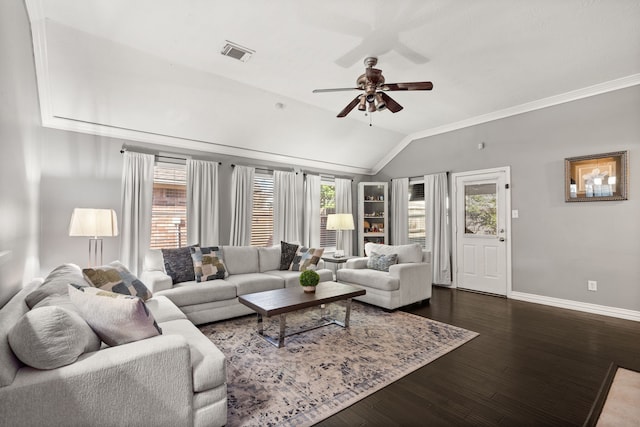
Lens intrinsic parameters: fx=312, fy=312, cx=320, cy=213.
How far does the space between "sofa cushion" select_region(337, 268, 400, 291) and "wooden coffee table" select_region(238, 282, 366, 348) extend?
648 mm

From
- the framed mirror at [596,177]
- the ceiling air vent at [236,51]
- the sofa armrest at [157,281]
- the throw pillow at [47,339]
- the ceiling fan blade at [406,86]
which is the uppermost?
the ceiling air vent at [236,51]

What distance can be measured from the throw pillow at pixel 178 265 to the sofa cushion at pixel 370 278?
2178 mm

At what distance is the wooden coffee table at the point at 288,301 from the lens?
2.99 meters

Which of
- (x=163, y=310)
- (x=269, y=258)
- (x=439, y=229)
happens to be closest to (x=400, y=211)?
(x=439, y=229)

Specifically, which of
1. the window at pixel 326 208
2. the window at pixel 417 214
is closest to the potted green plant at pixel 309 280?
the window at pixel 326 208

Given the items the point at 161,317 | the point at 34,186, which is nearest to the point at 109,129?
the point at 34,186

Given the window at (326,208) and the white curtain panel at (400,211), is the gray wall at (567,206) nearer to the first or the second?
the white curtain panel at (400,211)

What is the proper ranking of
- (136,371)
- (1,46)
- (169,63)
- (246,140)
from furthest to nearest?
(246,140), (169,63), (1,46), (136,371)

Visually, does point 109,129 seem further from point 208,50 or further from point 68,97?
point 208,50

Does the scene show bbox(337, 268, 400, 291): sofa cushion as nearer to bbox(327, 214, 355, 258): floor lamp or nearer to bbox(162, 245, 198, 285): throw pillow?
bbox(327, 214, 355, 258): floor lamp

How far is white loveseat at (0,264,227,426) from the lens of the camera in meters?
1.37

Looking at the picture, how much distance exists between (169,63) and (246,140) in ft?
6.03

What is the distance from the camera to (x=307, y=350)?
2.99 meters

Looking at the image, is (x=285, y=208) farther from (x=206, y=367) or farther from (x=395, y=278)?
(x=206, y=367)
